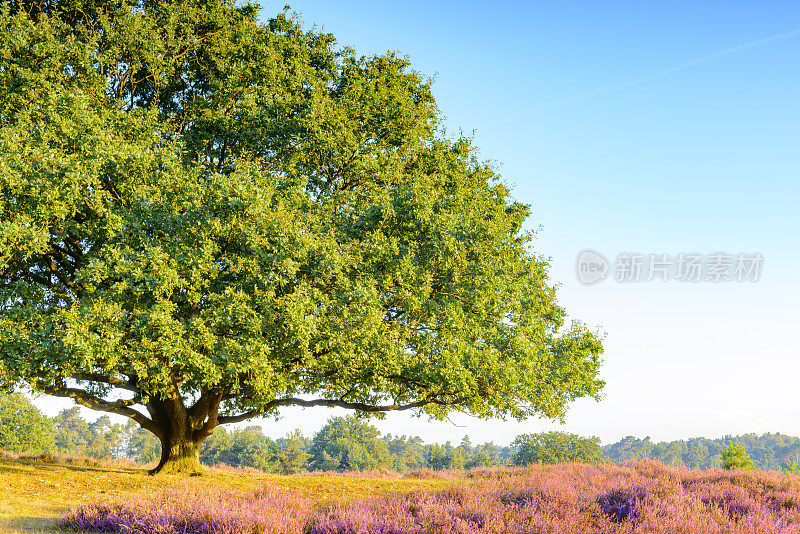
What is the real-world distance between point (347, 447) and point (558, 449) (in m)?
42.7

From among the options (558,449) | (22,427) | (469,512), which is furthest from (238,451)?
(469,512)

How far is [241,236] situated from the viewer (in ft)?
55.0

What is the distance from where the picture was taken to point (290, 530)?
32.1ft

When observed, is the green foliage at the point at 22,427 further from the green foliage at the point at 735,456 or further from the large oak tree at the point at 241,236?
the green foliage at the point at 735,456

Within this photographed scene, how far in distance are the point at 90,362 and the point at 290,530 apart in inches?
343

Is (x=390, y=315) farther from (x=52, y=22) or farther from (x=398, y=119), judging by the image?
(x=52, y=22)

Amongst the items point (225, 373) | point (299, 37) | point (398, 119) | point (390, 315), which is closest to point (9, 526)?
point (225, 373)

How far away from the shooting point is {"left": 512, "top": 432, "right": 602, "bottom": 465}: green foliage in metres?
85.4

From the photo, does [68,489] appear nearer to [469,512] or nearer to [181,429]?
[181,429]

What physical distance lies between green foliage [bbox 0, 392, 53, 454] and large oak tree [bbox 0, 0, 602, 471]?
70.2 meters

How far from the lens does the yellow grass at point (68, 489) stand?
13090 millimetres

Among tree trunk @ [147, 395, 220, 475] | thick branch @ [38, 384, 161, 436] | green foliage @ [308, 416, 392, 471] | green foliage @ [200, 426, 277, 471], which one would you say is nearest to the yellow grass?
tree trunk @ [147, 395, 220, 475]

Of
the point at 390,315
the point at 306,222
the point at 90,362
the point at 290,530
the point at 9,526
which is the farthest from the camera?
the point at 390,315

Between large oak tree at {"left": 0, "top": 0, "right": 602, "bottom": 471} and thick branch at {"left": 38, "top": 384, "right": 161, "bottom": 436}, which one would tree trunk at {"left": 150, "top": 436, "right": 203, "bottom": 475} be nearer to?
large oak tree at {"left": 0, "top": 0, "right": 602, "bottom": 471}
